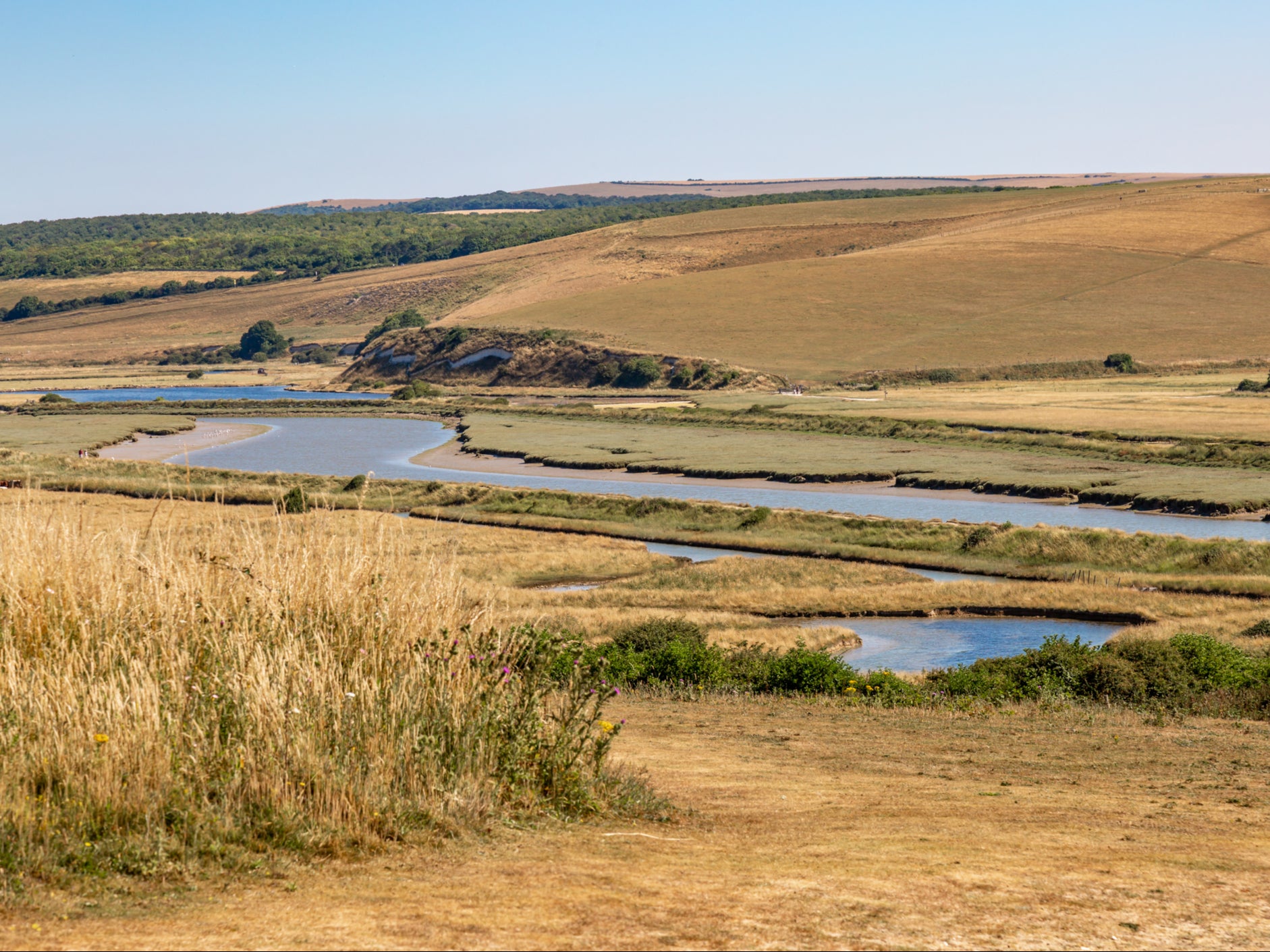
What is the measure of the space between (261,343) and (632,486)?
129233 mm

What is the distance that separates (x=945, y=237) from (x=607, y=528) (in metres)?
125

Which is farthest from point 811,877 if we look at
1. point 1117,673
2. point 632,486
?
point 632,486

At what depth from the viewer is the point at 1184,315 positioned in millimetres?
118812

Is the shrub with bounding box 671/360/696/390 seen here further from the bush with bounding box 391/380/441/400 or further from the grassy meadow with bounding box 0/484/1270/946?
the grassy meadow with bounding box 0/484/1270/946

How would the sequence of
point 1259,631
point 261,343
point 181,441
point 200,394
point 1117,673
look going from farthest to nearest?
point 261,343, point 200,394, point 181,441, point 1259,631, point 1117,673

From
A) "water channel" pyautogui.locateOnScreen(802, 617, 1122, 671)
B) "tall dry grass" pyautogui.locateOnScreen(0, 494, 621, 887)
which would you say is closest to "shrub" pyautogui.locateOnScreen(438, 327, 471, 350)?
"water channel" pyautogui.locateOnScreen(802, 617, 1122, 671)

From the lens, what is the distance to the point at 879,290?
136750 mm

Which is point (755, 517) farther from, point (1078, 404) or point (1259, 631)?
point (1078, 404)

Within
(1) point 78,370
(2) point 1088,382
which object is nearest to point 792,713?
(2) point 1088,382

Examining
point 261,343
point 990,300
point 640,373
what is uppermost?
point 990,300

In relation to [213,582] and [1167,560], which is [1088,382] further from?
[213,582]

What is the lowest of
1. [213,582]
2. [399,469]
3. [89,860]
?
[399,469]

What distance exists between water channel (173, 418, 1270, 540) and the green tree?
8585 cm

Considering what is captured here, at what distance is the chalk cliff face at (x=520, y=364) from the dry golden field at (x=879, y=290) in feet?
10.8
